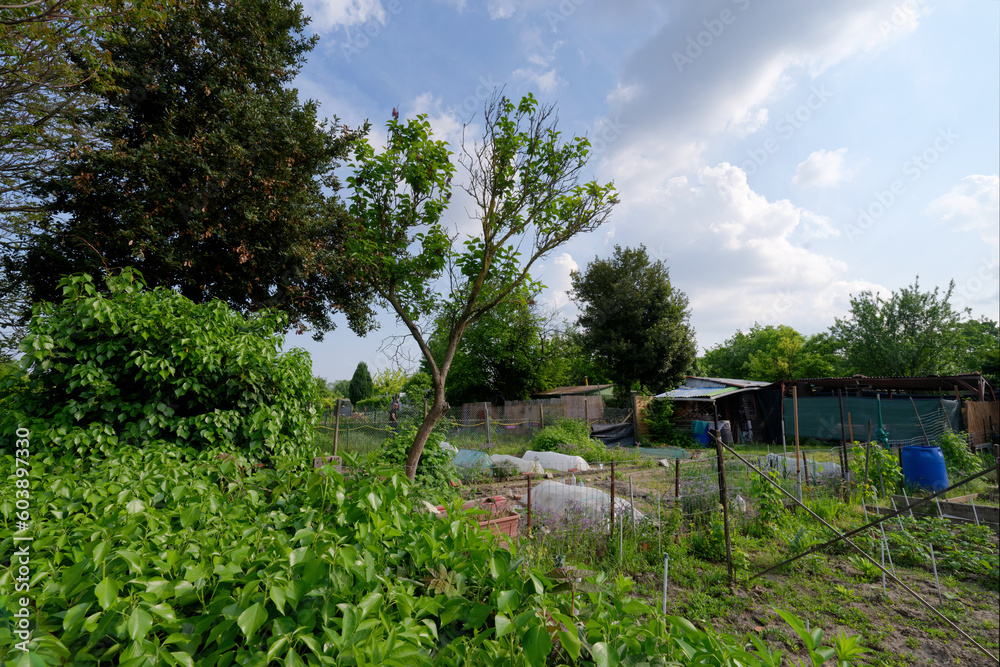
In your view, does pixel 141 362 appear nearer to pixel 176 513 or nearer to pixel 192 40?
pixel 176 513

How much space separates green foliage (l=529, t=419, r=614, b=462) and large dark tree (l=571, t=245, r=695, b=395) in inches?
379

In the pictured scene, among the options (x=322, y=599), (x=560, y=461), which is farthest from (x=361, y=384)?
(x=322, y=599)

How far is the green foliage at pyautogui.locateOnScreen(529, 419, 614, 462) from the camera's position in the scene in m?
13.0

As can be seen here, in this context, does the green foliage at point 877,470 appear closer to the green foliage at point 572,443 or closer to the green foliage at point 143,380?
the green foliage at point 572,443

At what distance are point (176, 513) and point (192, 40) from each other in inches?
444

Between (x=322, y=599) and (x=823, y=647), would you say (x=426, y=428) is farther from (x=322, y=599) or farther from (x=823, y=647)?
(x=823, y=647)

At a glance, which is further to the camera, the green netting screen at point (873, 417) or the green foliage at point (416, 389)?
the green netting screen at point (873, 417)

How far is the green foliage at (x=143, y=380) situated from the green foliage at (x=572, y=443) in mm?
9838

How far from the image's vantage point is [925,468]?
7.71 meters

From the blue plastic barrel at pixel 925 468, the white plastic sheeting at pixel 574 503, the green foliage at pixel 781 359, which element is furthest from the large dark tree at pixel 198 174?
the green foliage at pixel 781 359

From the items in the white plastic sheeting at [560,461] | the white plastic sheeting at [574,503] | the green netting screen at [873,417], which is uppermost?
the green netting screen at [873,417]

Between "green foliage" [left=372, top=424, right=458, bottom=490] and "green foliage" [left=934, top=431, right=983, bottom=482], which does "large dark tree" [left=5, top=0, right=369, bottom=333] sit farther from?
"green foliage" [left=934, top=431, right=983, bottom=482]

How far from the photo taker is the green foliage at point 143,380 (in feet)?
12.4

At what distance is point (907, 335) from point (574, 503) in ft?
90.1
